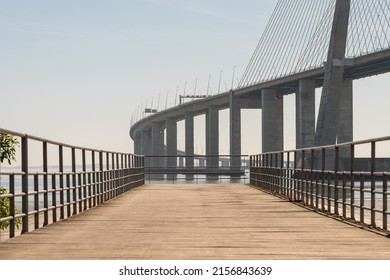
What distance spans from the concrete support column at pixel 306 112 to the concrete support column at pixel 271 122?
558 centimetres

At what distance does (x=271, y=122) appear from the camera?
104 metres

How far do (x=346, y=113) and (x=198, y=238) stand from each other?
256 ft

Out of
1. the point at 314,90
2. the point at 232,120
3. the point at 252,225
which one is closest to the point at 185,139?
the point at 232,120

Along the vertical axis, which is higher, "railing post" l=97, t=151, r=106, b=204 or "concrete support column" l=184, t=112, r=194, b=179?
"concrete support column" l=184, t=112, r=194, b=179

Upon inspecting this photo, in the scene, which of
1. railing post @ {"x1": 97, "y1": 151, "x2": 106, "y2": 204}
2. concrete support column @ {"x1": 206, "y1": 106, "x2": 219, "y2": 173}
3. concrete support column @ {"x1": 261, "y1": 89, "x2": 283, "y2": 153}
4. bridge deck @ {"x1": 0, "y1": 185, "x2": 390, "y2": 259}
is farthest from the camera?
concrete support column @ {"x1": 206, "y1": 106, "x2": 219, "y2": 173}

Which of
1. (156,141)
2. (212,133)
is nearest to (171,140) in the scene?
(156,141)

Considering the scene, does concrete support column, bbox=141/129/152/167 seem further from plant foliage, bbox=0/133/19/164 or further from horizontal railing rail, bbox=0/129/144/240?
plant foliage, bbox=0/133/19/164

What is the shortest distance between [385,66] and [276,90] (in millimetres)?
23692

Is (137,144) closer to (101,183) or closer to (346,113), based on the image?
(346,113)

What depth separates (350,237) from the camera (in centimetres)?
1085

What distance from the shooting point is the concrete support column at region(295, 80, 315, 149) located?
94.1 m

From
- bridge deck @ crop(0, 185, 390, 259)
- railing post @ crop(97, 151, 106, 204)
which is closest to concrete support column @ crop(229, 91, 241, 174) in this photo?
railing post @ crop(97, 151, 106, 204)

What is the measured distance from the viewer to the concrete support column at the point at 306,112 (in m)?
94.1

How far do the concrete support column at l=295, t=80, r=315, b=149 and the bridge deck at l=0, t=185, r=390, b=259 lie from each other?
3109 inches
